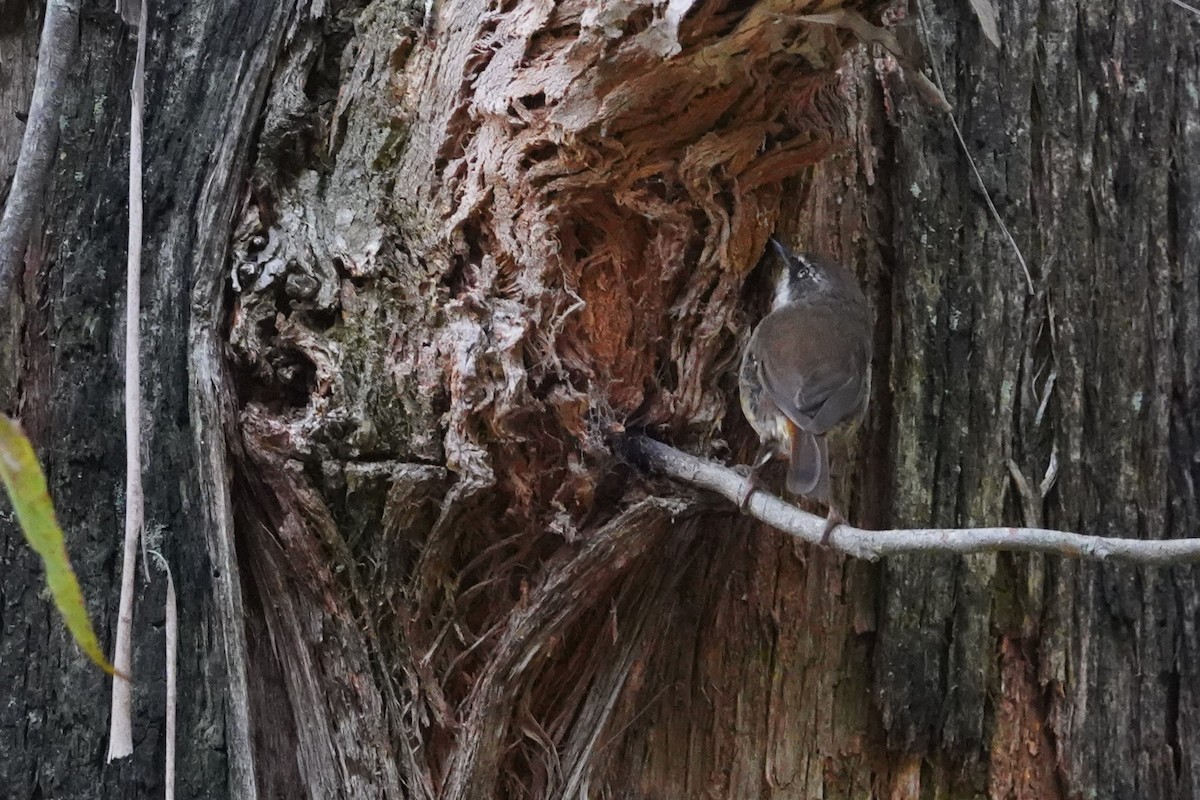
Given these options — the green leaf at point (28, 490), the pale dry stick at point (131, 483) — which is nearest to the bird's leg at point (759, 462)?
the pale dry stick at point (131, 483)

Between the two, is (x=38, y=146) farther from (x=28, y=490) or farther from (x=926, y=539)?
(x=926, y=539)

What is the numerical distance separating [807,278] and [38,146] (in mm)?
1462

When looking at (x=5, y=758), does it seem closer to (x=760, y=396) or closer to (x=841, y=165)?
(x=760, y=396)

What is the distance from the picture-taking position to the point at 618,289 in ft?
6.82

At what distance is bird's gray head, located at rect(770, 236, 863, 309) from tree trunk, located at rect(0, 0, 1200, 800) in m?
0.05

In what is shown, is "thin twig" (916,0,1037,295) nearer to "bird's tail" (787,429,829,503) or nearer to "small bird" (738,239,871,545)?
"small bird" (738,239,871,545)

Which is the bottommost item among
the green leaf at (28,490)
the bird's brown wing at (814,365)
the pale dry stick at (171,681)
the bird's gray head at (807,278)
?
Result: the pale dry stick at (171,681)

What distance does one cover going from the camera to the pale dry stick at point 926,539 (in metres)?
1.27

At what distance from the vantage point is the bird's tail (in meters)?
2.10

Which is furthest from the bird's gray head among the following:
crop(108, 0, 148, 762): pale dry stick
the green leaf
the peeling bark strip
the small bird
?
the green leaf

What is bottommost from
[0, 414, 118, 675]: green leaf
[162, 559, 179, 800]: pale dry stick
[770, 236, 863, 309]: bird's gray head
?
[162, 559, 179, 800]: pale dry stick

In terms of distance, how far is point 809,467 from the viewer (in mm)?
2139

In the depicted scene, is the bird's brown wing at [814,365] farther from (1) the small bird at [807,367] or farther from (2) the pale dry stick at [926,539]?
(2) the pale dry stick at [926,539]

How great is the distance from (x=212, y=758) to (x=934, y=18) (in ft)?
6.60
